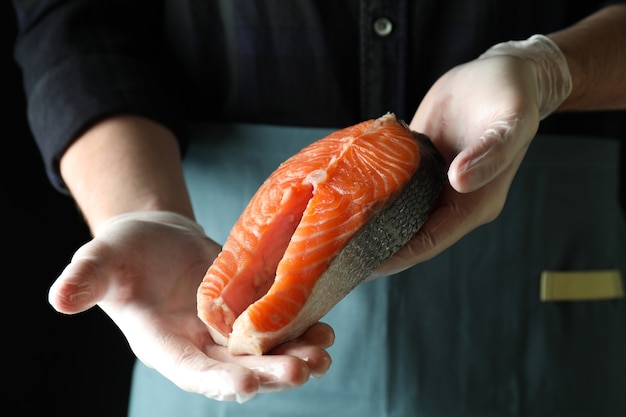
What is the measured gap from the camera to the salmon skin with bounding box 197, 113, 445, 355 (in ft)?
3.53

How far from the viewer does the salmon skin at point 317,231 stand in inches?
42.3

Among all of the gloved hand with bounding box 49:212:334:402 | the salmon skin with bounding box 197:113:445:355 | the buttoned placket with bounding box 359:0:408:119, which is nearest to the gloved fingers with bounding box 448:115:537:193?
the salmon skin with bounding box 197:113:445:355

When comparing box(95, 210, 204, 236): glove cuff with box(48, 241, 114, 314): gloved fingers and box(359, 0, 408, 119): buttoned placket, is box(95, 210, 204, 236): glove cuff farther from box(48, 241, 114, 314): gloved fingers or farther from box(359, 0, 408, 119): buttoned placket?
box(359, 0, 408, 119): buttoned placket

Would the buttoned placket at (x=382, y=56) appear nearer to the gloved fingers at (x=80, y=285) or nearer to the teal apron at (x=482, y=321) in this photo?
the teal apron at (x=482, y=321)

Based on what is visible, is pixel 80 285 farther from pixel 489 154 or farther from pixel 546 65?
pixel 546 65

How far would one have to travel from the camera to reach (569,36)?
1.40m

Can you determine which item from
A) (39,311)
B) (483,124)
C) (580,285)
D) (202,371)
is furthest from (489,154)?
(39,311)

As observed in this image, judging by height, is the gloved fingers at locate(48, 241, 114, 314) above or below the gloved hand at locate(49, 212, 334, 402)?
above

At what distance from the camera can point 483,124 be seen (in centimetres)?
117

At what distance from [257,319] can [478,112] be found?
1.62ft

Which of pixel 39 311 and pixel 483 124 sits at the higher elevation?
pixel 483 124

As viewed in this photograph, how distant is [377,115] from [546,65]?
0.36 metres

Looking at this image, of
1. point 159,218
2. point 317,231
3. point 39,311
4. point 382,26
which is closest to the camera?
point 317,231

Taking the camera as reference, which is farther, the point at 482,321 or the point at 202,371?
the point at 482,321
